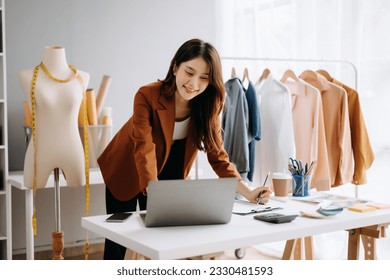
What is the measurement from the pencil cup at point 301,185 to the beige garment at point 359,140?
1.08m

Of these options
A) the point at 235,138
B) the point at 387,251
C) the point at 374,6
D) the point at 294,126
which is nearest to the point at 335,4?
the point at 374,6

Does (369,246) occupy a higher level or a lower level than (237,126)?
lower

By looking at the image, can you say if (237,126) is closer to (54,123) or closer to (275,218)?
(54,123)

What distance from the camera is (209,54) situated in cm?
233

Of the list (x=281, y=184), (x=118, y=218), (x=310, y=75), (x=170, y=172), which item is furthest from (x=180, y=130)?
(x=310, y=75)

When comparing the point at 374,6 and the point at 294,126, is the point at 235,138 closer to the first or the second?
the point at 294,126

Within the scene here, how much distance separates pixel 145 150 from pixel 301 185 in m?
0.76

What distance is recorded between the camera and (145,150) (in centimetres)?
230

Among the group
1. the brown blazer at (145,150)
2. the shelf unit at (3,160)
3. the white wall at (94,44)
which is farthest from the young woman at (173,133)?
the white wall at (94,44)

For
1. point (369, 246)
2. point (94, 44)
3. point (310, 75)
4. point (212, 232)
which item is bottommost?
point (369, 246)

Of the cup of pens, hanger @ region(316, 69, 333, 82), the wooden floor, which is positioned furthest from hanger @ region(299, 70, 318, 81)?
the wooden floor

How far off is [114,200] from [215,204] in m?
0.97

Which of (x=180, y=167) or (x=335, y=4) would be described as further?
(x=335, y=4)

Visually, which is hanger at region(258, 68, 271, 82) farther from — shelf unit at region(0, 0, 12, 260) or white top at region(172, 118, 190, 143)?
shelf unit at region(0, 0, 12, 260)
